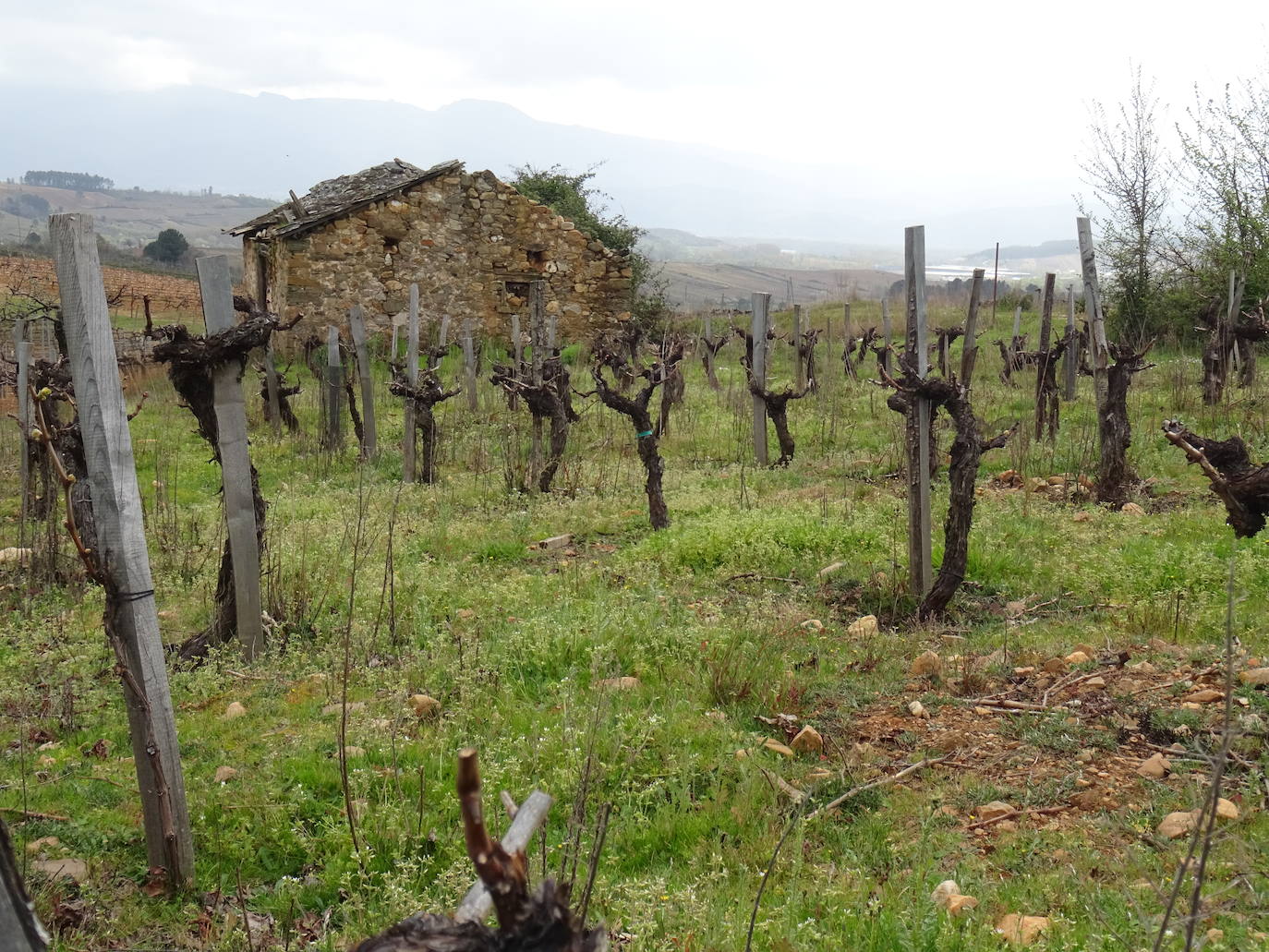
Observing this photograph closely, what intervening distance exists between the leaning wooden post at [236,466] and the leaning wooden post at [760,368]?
7.17m

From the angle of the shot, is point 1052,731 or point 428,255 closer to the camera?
point 1052,731

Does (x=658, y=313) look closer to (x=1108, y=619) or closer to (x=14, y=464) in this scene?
(x=14, y=464)

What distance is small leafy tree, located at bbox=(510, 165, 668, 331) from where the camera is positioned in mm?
27906

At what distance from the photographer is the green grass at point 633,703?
3078 millimetres

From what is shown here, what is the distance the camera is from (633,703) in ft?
15.6

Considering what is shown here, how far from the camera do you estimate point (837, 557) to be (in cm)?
750

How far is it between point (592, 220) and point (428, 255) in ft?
27.8

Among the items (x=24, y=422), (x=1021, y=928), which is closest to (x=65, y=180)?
(x=24, y=422)

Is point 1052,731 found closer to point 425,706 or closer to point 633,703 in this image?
point 633,703

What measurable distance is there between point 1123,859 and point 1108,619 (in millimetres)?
3086

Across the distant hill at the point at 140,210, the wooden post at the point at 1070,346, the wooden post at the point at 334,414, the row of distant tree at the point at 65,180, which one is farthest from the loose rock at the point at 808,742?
the row of distant tree at the point at 65,180

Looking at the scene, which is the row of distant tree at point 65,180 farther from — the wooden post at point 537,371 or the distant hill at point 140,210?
the wooden post at point 537,371

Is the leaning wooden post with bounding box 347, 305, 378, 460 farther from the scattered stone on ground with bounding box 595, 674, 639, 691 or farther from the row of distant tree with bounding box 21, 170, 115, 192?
the row of distant tree with bounding box 21, 170, 115, 192

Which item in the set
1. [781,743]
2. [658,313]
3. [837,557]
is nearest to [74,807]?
[781,743]
